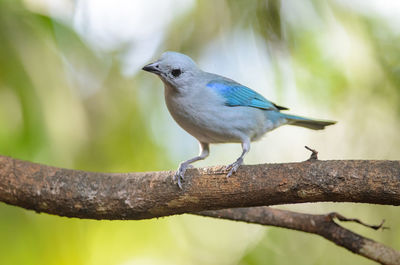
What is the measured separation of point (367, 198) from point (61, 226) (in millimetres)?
3241

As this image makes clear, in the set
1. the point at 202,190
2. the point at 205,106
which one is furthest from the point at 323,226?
the point at 205,106

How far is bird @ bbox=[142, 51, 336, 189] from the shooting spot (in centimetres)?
366

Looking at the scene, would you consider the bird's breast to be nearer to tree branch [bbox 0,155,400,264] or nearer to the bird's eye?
the bird's eye

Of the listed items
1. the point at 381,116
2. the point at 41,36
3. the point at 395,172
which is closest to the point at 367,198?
the point at 395,172

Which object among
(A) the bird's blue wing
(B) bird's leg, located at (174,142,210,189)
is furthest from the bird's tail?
(B) bird's leg, located at (174,142,210,189)

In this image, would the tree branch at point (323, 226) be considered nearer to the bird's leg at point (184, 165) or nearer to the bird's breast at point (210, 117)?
the bird's leg at point (184, 165)

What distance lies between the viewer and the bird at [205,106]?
3664 millimetres

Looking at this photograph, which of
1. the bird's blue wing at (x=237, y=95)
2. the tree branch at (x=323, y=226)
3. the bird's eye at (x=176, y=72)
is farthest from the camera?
the bird's blue wing at (x=237, y=95)

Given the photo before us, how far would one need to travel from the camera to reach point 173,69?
3740mm

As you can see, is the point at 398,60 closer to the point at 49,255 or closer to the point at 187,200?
the point at 187,200

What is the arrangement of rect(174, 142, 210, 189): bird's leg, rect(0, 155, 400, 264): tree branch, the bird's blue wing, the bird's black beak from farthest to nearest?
the bird's blue wing < the bird's black beak < rect(174, 142, 210, 189): bird's leg < rect(0, 155, 400, 264): tree branch

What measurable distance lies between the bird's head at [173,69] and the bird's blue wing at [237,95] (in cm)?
24

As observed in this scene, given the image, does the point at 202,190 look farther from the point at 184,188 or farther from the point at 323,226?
the point at 323,226

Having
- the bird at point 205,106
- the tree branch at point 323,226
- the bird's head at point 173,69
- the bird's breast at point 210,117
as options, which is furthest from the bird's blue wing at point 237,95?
the tree branch at point 323,226
